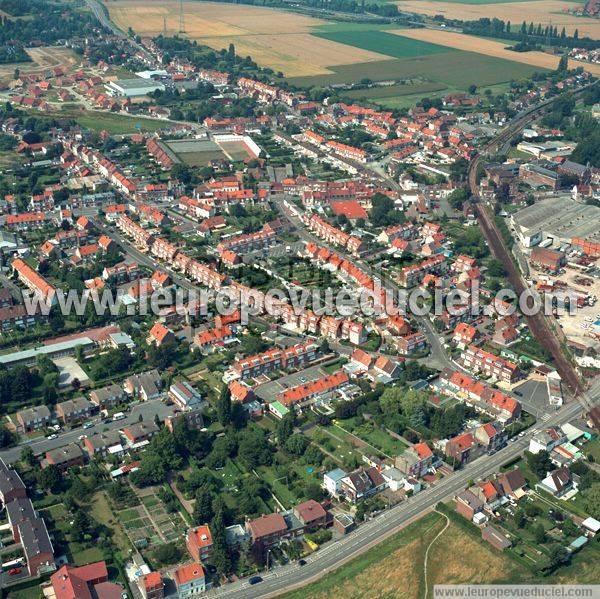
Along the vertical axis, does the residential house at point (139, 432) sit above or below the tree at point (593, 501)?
below

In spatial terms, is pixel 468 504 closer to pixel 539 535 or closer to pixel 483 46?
pixel 539 535

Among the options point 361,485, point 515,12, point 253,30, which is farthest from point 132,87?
point 515,12

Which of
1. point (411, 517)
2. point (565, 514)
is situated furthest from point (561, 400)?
point (411, 517)

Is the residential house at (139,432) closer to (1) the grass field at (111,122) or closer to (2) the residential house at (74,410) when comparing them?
(2) the residential house at (74,410)

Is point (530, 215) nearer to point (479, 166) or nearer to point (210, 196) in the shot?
point (479, 166)

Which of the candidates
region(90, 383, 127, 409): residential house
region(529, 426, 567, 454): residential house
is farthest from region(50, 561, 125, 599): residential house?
region(529, 426, 567, 454): residential house

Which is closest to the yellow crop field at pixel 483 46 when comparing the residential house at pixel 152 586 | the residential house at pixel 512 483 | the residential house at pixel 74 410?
the residential house at pixel 512 483
